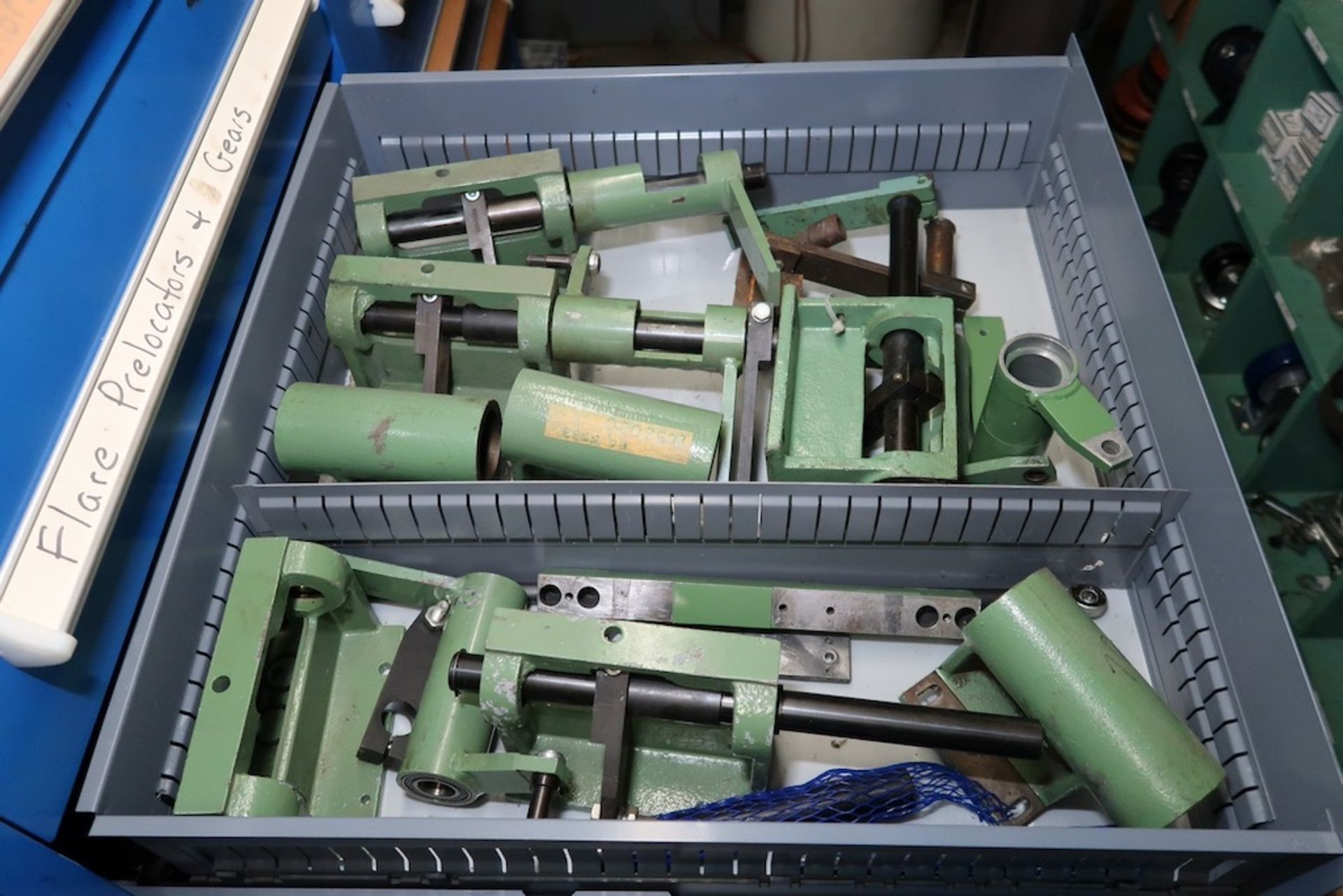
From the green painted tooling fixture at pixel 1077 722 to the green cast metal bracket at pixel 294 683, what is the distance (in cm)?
70

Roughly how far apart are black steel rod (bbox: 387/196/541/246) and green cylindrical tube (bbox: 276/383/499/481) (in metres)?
0.35

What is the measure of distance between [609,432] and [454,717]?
1.35 ft

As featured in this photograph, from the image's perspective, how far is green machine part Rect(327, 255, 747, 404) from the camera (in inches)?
54.6

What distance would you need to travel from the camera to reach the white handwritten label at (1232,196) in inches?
76.2

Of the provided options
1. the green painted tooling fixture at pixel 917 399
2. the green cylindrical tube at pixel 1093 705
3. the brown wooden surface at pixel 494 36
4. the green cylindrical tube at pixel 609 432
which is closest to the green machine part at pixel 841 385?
the green painted tooling fixture at pixel 917 399

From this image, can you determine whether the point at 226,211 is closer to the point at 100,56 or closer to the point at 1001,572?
the point at 100,56

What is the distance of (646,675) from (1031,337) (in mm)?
701

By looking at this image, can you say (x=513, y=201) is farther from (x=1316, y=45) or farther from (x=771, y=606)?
(x=1316, y=45)

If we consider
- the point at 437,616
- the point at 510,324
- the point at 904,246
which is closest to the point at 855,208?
the point at 904,246

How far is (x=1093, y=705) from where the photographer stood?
1085 mm

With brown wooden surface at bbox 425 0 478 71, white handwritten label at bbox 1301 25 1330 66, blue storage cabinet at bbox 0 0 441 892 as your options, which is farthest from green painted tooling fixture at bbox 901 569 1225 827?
brown wooden surface at bbox 425 0 478 71

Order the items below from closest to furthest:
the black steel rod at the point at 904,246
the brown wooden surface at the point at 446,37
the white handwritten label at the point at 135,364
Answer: the white handwritten label at the point at 135,364, the black steel rod at the point at 904,246, the brown wooden surface at the point at 446,37

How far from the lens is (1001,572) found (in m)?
1.31

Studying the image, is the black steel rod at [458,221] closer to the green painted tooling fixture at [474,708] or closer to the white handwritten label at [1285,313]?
the green painted tooling fixture at [474,708]
